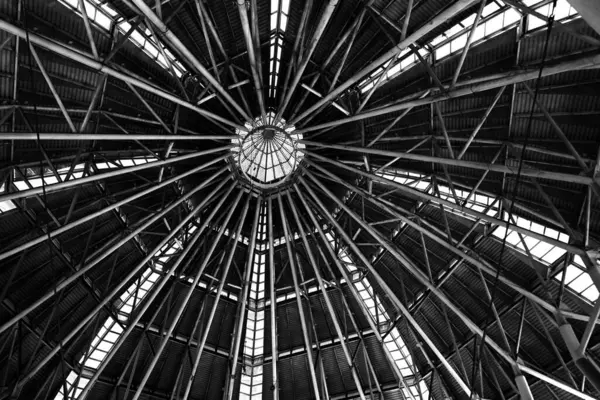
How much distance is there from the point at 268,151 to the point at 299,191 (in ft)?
12.5

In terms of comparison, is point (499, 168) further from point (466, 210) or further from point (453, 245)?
point (453, 245)

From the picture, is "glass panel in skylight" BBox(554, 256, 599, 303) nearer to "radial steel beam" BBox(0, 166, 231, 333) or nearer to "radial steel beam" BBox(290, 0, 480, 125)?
"radial steel beam" BBox(290, 0, 480, 125)

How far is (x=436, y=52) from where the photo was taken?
75.9ft

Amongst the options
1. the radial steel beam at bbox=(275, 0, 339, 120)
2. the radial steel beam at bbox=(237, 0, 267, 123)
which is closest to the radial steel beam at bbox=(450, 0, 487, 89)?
the radial steel beam at bbox=(275, 0, 339, 120)

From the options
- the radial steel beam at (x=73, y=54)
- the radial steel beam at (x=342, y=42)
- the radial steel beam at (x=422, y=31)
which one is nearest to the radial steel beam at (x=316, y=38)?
the radial steel beam at (x=342, y=42)

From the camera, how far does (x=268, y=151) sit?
102ft

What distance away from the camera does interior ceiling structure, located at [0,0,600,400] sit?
21000mm

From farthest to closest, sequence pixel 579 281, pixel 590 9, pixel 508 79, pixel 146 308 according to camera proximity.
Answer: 1. pixel 146 308
2. pixel 579 281
3. pixel 508 79
4. pixel 590 9

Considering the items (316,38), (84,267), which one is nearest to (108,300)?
(84,267)

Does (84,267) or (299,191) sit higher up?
(299,191)

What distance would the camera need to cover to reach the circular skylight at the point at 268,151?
27025 millimetres

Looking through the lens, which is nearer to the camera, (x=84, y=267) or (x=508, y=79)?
(x=508, y=79)

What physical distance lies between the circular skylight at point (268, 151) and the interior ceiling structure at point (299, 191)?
15cm

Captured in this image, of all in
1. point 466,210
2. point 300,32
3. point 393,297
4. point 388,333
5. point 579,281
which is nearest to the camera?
point 466,210
